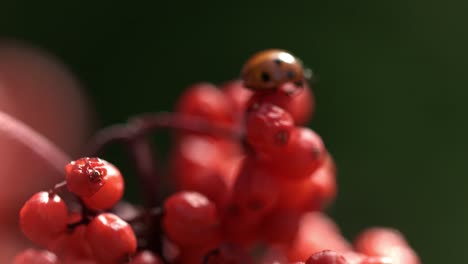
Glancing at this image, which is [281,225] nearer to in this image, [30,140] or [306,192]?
[306,192]

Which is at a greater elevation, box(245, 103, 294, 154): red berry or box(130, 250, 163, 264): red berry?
box(245, 103, 294, 154): red berry

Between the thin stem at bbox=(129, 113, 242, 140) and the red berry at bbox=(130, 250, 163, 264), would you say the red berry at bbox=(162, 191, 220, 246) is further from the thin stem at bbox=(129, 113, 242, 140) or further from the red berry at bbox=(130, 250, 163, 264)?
the thin stem at bbox=(129, 113, 242, 140)

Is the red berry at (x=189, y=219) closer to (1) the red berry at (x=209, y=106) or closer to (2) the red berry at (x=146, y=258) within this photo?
(2) the red berry at (x=146, y=258)

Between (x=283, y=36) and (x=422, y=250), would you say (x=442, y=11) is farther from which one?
(x=422, y=250)

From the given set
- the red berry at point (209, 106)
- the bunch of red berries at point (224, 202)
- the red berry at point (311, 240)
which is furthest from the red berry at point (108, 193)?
the red berry at point (209, 106)

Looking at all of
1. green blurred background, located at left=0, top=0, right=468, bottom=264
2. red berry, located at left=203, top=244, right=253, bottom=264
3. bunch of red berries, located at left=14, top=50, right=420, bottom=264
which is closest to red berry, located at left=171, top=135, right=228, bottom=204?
bunch of red berries, located at left=14, top=50, right=420, bottom=264

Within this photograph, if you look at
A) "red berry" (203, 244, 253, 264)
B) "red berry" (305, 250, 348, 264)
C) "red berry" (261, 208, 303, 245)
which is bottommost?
"red berry" (261, 208, 303, 245)

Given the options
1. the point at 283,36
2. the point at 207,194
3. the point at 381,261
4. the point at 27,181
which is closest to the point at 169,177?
the point at 27,181
